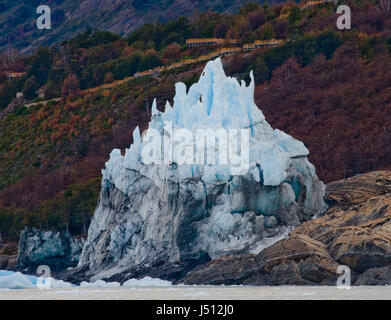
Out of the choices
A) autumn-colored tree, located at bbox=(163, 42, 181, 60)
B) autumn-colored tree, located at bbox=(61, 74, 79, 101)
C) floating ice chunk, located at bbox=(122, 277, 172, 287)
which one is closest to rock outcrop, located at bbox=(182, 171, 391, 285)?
floating ice chunk, located at bbox=(122, 277, 172, 287)

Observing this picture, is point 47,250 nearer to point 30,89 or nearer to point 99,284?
point 99,284

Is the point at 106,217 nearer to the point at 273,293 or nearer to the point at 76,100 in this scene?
the point at 273,293

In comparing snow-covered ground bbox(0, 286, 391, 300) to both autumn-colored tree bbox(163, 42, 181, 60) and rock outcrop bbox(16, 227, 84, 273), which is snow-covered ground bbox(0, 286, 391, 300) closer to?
rock outcrop bbox(16, 227, 84, 273)

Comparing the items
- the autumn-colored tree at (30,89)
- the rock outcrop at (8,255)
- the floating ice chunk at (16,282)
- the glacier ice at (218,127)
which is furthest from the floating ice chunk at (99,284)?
the autumn-colored tree at (30,89)

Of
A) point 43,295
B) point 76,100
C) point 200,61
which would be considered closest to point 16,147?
point 76,100

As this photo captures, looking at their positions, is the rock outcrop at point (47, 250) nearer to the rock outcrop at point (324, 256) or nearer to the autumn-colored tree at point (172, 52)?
the rock outcrop at point (324, 256)

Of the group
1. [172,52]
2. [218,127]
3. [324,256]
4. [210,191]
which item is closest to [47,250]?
[210,191]
